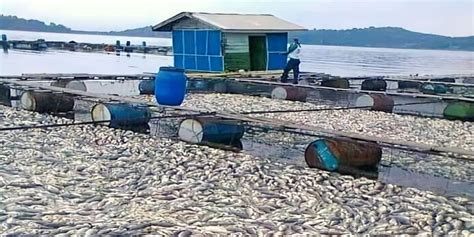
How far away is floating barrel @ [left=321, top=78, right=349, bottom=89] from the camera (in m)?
14.9

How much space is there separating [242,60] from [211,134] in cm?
1005

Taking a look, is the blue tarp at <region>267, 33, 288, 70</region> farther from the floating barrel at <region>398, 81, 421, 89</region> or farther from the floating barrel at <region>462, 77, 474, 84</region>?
the floating barrel at <region>462, 77, 474, 84</region>

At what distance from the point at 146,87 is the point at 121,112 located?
18.0 ft

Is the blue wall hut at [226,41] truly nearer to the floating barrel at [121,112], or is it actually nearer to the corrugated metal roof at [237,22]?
the corrugated metal roof at [237,22]

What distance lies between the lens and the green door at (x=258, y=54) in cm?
1819

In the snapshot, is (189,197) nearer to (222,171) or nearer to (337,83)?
(222,171)

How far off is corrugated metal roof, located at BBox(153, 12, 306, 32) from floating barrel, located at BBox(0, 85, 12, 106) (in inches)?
281

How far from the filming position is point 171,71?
9633 mm

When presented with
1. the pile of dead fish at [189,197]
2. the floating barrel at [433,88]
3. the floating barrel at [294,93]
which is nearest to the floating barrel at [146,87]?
the floating barrel at [294,93]

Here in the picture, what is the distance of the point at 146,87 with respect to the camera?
47.2 ft

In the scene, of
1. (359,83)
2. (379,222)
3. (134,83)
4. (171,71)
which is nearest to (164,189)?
(379,222)

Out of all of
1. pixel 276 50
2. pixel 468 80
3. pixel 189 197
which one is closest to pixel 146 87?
pixel 276 50

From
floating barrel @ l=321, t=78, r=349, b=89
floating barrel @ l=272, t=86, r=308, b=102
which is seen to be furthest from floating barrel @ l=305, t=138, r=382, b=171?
floating barrel @ l=321, t=78, r=349, b=89

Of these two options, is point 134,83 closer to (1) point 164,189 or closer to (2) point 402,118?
(2) point 402,118
